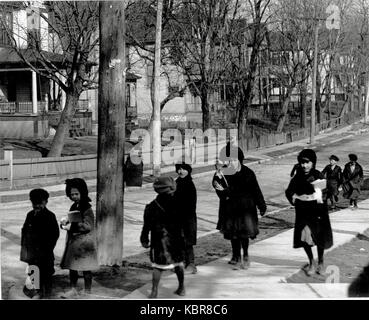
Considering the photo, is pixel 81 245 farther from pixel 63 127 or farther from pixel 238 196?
pixel 63 127

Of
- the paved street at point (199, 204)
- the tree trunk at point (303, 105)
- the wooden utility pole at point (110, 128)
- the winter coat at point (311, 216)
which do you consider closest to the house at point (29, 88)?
the paved street at point (199, 204)

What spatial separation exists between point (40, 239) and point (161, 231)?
1.18 metres

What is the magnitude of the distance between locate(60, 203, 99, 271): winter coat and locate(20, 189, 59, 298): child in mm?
167

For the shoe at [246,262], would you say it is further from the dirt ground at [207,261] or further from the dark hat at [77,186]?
the dark hat at [77,186]

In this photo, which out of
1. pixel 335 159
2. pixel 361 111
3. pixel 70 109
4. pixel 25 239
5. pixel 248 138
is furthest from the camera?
pixel 70 109

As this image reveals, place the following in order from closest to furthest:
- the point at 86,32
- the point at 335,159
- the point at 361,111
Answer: the point at 335,159 → the point at 361,111 → the point at 86,32

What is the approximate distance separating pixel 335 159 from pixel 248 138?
10.7 feet

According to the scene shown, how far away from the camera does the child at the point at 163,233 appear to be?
241 inches

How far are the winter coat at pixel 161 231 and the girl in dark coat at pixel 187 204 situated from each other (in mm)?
915

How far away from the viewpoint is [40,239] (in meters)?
6.27

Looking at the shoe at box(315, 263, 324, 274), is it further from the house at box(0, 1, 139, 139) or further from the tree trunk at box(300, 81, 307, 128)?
the house at box(0, 1, 139, 139)

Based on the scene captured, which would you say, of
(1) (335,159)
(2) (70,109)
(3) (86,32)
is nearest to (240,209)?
(1) (335,159)
